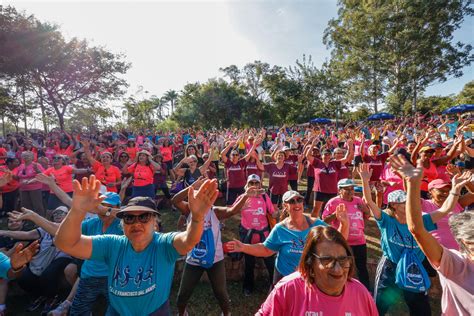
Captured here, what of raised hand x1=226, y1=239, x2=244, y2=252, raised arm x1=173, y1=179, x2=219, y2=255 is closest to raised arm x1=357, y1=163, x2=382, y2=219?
raised hand x1=226, y1=239, x2=244, y2=252

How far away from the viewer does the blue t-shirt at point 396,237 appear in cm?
281

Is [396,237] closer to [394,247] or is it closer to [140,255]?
[394,247]

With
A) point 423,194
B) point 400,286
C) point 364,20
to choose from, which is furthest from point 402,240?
point 364,20

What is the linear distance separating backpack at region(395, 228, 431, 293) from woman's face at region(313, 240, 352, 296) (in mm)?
1436

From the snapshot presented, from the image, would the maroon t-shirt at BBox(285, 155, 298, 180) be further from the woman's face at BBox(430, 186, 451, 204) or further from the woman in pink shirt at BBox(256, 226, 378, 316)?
the woman in pink shirt at BBox(256, 226, 378, 316)

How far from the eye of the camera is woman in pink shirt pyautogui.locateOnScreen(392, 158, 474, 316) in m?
1.72

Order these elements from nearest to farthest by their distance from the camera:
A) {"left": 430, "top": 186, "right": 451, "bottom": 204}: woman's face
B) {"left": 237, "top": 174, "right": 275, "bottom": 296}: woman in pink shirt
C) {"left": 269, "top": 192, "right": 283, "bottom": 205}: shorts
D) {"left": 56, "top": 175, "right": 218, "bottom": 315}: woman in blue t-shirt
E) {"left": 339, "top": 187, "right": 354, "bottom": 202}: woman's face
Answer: {"left": 56, "top": 175, "right": 218, "bottom": 315}: woman in blue t-shirt → {"left": 430, "top": 186, "right": 451, "bottom": 204}: woman's face → {"left": 339, "top": 187, "right": 354, "bottom": 202}: woman's face → {"left": 237, "top": 174, "right": 275, "bottom": 296}: woman in pink shirt → {"left": 269, "top": 192, "right": 283, "bottom": 205}: shorts

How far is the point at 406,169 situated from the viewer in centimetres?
182

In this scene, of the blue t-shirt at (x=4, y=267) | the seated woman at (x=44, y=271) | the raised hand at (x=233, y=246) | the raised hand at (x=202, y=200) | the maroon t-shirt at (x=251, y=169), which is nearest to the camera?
the raised hand at (x=202, y=200)

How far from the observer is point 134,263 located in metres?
2.05

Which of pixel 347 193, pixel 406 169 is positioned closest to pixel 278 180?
pixel 347 193

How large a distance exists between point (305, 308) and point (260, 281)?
2828mm

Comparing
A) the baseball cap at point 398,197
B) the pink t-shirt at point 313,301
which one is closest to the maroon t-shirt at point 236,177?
the baseball cap at point 398,197

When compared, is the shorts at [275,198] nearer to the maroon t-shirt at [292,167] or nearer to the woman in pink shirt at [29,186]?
the maroon t-shirt at [292,167]
